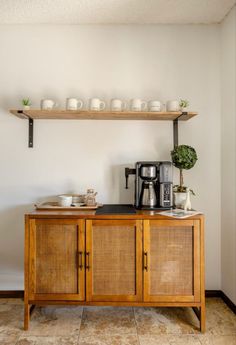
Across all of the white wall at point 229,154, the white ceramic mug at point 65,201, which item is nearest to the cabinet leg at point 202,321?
the white wall at point 229,154

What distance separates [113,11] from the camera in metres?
2.40

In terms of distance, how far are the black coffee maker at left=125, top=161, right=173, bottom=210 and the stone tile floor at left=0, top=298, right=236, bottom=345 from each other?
0.84 m

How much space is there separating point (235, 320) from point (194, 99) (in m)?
1.82

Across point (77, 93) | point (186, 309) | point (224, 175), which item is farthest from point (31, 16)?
point (186, 309)

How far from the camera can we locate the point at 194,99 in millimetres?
2604

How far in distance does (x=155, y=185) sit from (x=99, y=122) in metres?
0.76

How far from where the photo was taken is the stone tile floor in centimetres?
195

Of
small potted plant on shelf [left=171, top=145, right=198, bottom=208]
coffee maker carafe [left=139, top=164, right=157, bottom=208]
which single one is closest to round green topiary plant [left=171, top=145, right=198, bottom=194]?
small potted plant on shelf [left=171, top=145, right=198, bottom=208]

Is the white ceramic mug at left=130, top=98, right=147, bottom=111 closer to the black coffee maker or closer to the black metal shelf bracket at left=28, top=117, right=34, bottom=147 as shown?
the black coffee maker

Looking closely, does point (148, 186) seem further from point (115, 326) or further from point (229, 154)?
point (115, 326)

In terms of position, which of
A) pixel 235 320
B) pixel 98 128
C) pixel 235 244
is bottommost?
pixel 235 320

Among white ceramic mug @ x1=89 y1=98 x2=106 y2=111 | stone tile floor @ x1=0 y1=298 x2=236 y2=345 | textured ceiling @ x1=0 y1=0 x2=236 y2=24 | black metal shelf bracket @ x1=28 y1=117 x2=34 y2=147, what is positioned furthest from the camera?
black metal shelf bracket @ x1=28 y1=117 x2=34 y2=147

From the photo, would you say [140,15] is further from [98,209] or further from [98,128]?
[98,209]

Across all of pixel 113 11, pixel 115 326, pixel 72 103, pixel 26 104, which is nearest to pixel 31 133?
pixel 26 104
